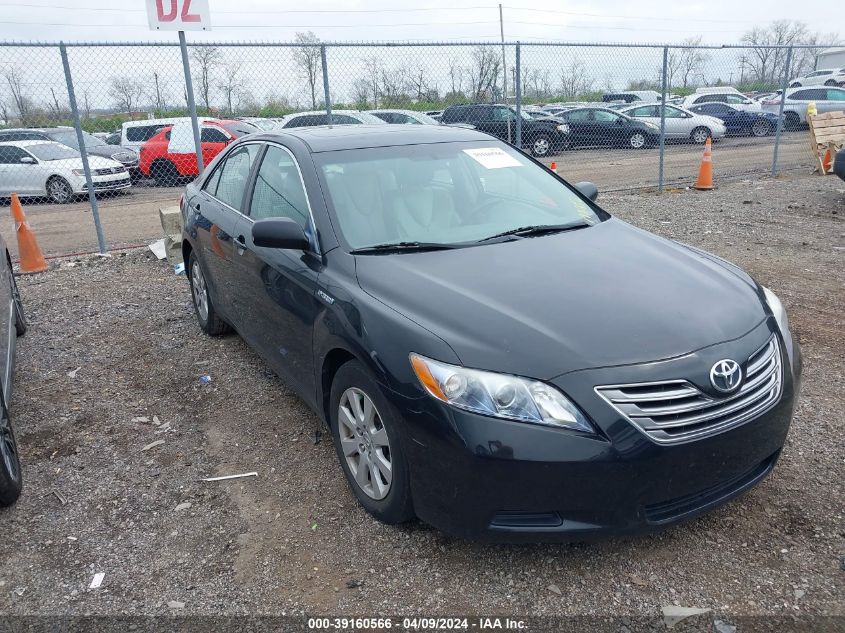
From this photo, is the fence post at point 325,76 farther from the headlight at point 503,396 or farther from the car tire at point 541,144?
the car tire at point 541,144

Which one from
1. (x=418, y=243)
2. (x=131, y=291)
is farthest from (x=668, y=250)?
(x=131, y=291)

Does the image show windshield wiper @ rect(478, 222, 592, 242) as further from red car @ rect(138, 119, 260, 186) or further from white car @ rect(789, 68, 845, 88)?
white car @ rect(789, 68, 845, 88)

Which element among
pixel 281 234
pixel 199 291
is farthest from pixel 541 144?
pixel 281 234

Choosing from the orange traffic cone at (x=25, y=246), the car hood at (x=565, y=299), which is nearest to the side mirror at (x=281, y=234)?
the car hood at (x=565, y=299)

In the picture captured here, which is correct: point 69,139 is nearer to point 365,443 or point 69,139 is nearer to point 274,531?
point 274,531

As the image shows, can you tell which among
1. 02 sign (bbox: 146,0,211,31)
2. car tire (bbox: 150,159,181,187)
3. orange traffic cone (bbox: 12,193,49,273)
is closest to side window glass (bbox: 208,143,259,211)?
02 sign (bbox: 146,0,211,31)

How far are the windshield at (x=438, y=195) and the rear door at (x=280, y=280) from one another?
23 centimetres

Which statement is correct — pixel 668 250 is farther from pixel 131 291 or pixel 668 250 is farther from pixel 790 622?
pixel 131 291

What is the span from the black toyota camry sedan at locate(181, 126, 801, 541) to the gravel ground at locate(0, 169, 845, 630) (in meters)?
0.29

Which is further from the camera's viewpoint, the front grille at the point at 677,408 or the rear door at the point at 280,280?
the rear door at the point at 280,280

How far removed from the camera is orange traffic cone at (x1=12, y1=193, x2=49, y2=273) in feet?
26.3

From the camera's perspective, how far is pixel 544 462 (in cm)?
236

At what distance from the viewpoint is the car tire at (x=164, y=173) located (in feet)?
55.8

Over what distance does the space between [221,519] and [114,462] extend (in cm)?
96
